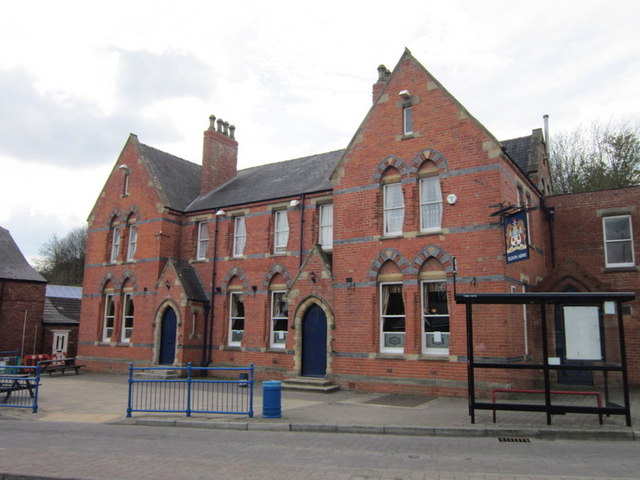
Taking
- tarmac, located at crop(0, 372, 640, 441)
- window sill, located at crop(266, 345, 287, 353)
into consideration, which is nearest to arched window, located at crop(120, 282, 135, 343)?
window sill, located at crop(266, 345, 287, 353)

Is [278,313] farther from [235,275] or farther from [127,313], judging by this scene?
[127,313]

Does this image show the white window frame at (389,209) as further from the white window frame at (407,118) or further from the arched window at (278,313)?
the arched window at (278,313)

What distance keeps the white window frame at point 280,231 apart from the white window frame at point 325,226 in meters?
1.73

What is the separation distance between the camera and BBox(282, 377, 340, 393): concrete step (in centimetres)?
1760

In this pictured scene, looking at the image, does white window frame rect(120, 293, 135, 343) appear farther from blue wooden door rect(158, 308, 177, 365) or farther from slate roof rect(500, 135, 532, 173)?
slate roof rect(500, 135, 532, 173)

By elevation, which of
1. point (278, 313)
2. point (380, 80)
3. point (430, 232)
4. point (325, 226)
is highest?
point (380, 80)

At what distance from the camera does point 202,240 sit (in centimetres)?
2525

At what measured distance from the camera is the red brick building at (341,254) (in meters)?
16.6

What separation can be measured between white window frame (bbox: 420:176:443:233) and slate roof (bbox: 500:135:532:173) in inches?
200

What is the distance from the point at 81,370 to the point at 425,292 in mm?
19216

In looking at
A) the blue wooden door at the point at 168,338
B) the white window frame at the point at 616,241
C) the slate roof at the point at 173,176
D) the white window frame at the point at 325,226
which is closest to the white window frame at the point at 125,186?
the slate roof at the point at 173,176

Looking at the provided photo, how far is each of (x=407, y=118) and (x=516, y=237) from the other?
20.5ft

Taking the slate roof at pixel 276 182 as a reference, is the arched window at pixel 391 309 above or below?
below

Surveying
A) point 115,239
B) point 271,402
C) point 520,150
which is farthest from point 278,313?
point 520,150
